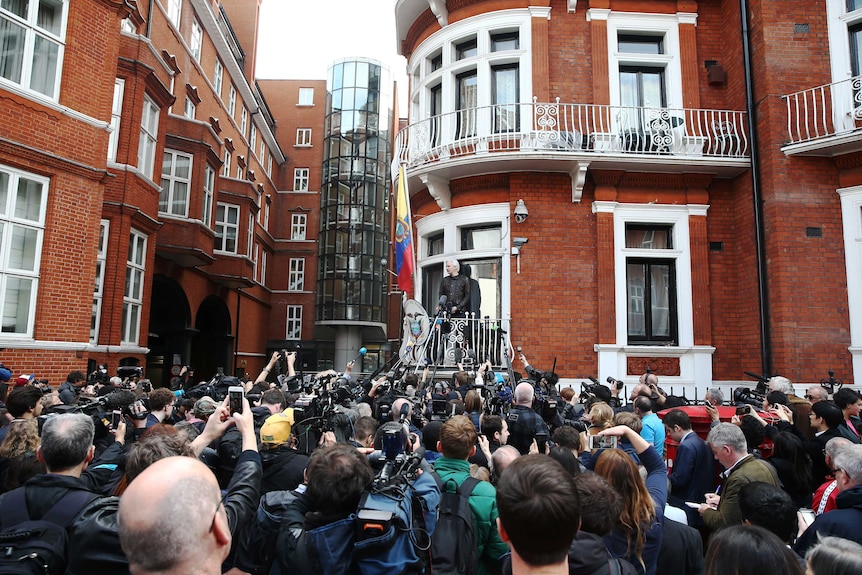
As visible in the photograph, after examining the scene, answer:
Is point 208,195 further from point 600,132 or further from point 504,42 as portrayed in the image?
point 600,132

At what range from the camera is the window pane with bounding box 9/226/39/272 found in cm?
998

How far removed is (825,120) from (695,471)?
10.3 m

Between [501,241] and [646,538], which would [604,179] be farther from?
[646,538]

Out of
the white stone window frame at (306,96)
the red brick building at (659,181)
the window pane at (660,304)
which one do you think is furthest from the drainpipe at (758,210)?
the white stone window frame at (306,96)

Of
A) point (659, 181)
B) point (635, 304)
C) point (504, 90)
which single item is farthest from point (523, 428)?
point (504, 90)

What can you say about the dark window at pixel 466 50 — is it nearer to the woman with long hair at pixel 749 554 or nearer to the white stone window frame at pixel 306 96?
the woman with long hair at pixel 749 554

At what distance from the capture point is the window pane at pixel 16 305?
32.5ft

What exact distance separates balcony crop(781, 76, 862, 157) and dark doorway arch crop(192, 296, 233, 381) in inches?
823

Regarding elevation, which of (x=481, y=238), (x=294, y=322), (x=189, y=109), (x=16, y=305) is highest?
(x=189, y=109)

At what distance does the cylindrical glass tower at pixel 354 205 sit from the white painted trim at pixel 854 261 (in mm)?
27791

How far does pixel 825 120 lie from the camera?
1158 cm

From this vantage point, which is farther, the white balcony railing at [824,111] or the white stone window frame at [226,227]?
the white stone window frame at [226,227]

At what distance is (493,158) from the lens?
12.5 meters

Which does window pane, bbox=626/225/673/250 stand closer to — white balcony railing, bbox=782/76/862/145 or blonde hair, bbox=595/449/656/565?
white balcony railing, bbox=782/76/862/145
